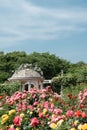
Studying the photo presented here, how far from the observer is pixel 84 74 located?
2014 inches

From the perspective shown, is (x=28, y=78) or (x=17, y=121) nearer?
(x=17, y=121)

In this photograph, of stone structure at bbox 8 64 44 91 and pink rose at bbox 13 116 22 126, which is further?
stone structure at bbox 8 64 44 91

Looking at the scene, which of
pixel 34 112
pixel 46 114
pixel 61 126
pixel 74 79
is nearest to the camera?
pixel 61 126

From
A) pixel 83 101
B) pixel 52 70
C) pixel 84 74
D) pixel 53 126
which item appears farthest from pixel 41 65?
pixel 53 126

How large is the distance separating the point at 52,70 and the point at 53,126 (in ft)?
218

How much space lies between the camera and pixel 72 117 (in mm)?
7500

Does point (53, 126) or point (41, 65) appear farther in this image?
point (41, 65)

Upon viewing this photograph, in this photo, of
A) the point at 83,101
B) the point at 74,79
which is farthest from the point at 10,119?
the point at 74,79

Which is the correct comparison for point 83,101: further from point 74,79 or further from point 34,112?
point 74,79

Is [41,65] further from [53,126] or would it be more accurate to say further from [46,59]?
[53,126]

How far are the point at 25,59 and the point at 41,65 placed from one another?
3.32 metres

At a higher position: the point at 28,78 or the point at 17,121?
the point at 28,78

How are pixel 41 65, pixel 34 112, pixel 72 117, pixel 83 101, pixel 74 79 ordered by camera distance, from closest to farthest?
pixel 72 117, pixel 34 112, pixel 83 101, pixel 74 79, pixel 41 65

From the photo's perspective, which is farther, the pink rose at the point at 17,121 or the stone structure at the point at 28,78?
the stone structure at the point at 28,78
